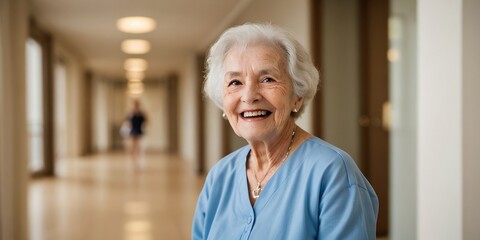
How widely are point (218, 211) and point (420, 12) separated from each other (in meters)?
1.47

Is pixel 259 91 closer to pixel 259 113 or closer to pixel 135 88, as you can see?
pixel 259 113

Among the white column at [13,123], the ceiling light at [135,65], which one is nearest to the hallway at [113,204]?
the white column at [13,123]

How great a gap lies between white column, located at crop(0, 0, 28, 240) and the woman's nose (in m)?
2.98

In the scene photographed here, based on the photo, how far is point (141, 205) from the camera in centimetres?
645

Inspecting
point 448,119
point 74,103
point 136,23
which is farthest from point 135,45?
point 448,119

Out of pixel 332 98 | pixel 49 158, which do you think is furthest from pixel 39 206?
pixel 332 98

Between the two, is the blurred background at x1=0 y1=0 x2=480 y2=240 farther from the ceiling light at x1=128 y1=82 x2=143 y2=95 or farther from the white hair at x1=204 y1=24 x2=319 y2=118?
the ceiling light at x1=128 y1=82 x2=143 y2=95

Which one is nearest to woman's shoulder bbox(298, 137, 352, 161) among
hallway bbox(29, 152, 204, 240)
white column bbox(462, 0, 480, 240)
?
white column bbox(462, 0, 480, 240)

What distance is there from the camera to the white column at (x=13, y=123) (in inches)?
155

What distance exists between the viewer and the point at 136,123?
40.3ft

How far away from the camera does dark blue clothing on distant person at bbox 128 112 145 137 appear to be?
1222 centimetres

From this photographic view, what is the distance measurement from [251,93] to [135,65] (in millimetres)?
14167

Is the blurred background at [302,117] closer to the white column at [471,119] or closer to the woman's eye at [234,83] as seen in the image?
the white column at [471,119]

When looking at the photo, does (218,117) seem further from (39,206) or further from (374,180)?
(374,180)
